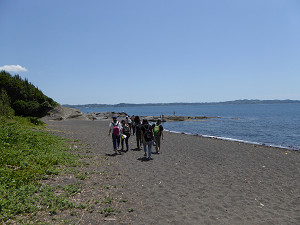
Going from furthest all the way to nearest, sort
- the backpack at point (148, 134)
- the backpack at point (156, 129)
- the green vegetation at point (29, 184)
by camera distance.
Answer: the backpack at point (156, 129) → the backpack at point (148, 134) → the green vegetation at point (29, 184)

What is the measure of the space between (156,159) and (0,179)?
8.03 metres

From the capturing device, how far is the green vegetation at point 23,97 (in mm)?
46469

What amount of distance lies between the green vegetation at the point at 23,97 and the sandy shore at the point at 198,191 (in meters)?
40.4

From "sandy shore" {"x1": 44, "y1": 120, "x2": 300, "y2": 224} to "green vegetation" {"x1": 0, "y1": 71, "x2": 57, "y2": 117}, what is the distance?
133 feet

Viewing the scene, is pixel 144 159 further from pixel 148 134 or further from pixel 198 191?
pixel 198 191

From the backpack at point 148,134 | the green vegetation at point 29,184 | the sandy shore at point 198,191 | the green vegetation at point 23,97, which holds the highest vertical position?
the green vegetation at point 23,97

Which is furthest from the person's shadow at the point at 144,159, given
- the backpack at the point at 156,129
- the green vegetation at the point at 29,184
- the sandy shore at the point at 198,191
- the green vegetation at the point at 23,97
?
the green vegetation at the point at 23,97

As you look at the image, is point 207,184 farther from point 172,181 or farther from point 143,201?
point 143,201

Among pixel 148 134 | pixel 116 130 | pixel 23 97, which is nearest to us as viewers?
pixel 148 134

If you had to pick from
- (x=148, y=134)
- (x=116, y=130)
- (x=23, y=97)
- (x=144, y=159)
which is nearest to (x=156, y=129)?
(x=148, y=134)

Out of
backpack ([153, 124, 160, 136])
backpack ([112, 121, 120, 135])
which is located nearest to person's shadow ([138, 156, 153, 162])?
backpack ([153, 124, 160, 136])

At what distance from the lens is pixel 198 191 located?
7.89m

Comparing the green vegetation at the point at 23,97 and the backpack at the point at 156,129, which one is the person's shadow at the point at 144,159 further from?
the green vegetation at the point at 23,97

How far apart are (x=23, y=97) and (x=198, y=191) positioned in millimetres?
53087
